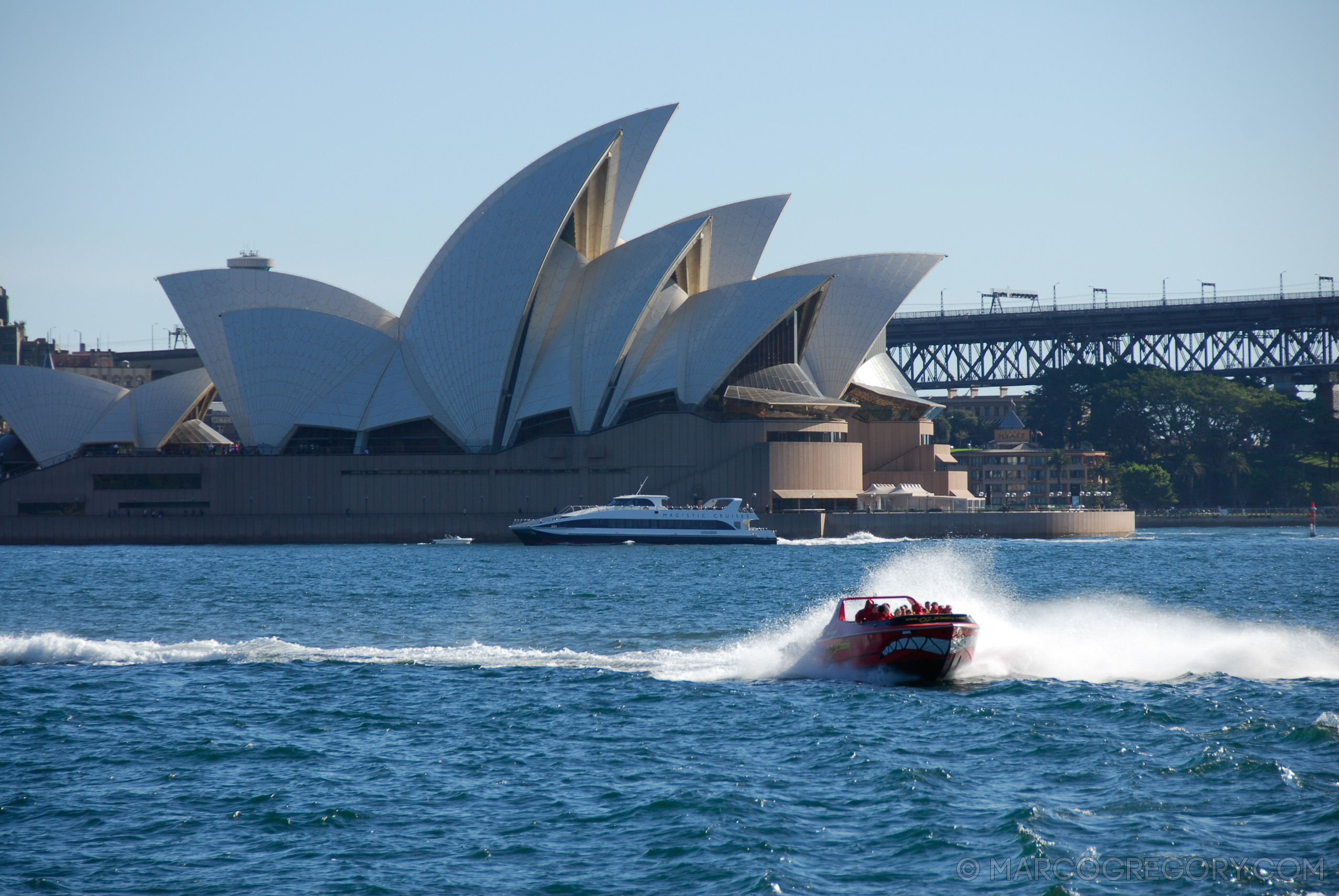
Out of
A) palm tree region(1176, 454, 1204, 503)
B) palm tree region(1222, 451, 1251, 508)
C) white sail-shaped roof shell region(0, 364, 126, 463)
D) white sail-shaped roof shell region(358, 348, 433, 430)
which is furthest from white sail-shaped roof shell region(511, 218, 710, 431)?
palm tree region(1222, 451, 1251, 508)

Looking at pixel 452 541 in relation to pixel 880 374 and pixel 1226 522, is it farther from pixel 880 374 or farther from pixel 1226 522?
pixel 1226 522

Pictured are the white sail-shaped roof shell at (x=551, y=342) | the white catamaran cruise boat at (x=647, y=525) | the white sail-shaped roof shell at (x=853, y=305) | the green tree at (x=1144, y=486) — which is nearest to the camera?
the white catamaran cruise boat at (x=647, y=525)

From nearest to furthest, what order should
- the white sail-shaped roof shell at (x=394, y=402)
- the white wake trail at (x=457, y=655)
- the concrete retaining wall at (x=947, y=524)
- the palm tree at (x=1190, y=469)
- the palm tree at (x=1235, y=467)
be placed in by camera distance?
1. the white wake trail at (x=457, y=655)
2. the concrete retaining wall at (x=947, y=524)
3. the white sail-shaped roof shell at (x=394, y=402)
4. the palm tree at (x=1235, y=467)
5. the palm tree at (x=1190, y=469)

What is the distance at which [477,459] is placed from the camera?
7381cm

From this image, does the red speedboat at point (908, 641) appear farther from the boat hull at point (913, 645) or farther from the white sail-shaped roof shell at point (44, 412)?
the white sail-shaped roof shell at point (44, 412)

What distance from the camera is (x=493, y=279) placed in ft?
229

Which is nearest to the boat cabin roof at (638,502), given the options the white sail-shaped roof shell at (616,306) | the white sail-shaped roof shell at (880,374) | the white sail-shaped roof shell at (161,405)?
the white sail-shaped roof shell at (616,306)

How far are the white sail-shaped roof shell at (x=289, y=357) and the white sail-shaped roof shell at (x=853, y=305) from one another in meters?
26.2

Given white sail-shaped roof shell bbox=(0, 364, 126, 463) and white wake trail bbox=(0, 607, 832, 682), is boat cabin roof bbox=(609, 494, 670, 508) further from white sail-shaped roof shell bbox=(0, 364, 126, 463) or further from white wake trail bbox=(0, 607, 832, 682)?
white wake trail bbox=(0, 607, 832, 682)

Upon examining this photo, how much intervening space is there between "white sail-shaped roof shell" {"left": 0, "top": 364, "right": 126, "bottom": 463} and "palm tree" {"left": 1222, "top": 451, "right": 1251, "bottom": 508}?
88.3 m

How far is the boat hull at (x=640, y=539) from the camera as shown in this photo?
65562 millimetres

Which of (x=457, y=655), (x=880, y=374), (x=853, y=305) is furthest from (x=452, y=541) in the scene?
(x=457, y=655)

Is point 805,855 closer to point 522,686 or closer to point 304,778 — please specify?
point 304,778

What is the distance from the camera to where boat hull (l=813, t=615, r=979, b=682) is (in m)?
21.2
